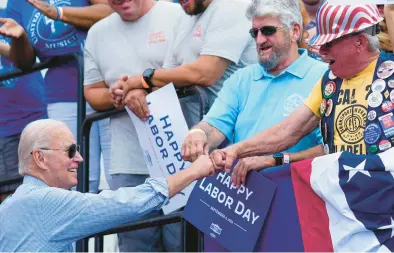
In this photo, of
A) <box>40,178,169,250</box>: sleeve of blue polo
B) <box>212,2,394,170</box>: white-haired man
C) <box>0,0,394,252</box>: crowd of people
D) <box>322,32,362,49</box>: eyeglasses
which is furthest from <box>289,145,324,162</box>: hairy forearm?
<box>40,178,169,250</box>: sleeve of blue polo

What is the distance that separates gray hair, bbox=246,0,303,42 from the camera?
A: 7.46 m

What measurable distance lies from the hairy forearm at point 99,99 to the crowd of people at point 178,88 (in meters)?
0.01

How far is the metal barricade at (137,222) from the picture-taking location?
770cm

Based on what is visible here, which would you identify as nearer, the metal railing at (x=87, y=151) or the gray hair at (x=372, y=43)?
the gray hair at (x=372, y=43)

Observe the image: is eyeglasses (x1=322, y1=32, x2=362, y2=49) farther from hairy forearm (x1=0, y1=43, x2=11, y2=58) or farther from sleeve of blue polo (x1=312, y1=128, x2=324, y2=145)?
hairy forearm (x1=0, y1=43, x2=11, y2=58)

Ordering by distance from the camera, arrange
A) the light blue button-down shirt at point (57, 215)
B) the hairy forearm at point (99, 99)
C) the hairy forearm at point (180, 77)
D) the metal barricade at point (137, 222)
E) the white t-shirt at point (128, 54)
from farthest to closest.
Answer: the hairy forearm at point (99, 99), the white t-shirt at point (128, 54), the hairy forearm at point (180, 77), the metal barricade at point (137, 222), the light blue button-down shirt at point (57, 215)

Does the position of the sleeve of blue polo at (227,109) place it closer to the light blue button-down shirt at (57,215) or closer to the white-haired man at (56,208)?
the white-haired man at (56,208)

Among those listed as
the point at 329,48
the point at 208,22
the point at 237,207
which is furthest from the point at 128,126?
the point at 329,48

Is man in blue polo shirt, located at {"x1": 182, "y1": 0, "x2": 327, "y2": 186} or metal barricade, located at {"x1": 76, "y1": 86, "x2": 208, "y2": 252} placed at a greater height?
man in blue polo shirt, located at {"x1": 182, "y1": 0, "x2": 327, "y2": 186}

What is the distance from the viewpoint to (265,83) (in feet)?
24.5

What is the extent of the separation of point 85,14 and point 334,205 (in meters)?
3.54

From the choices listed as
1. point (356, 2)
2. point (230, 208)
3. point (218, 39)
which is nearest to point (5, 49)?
point (218, 39)

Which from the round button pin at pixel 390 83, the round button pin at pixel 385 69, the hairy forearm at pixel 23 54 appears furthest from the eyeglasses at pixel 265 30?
the hairy forearm at pixel 23 54

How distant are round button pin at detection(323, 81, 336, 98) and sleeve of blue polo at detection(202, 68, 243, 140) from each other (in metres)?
1.09
